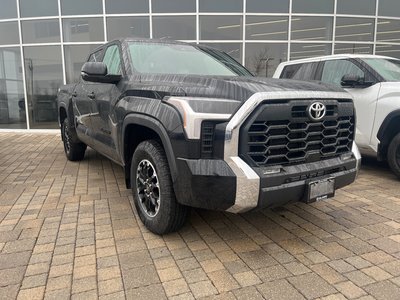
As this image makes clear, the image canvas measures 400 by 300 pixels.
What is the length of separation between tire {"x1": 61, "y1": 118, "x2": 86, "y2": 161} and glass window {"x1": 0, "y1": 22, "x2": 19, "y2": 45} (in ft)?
19.8

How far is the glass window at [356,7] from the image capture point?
36.2 ft

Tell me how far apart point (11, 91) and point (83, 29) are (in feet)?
10.2

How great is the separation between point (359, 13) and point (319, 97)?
389 inches

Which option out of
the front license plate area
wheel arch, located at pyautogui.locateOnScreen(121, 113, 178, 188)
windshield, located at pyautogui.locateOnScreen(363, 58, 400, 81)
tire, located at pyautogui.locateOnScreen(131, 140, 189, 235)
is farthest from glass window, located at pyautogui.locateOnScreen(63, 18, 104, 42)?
the front license plate area

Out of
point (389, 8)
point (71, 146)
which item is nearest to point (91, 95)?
point (71, 146)

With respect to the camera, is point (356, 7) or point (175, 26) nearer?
point (175, 26)

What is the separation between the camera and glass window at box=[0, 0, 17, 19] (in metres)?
10.9

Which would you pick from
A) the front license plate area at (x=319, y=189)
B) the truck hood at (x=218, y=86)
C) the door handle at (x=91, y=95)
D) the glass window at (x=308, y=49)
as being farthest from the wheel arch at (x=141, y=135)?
the glass window at (x=308, y=49)

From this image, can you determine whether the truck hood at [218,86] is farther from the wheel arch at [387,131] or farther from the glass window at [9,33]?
the glass window at [9,33]

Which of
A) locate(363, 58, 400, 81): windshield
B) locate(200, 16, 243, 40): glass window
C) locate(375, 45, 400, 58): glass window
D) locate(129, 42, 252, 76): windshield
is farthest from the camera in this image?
locate(375, 45, 400, 58): glass window

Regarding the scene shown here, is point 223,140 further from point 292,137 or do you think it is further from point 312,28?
point 312,28

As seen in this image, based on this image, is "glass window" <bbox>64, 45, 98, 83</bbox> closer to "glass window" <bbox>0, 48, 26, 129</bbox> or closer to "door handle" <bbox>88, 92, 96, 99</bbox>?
"glass window" <bbox>0, 48, 26, 129</bbox>

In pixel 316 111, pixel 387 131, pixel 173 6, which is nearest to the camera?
pixel 316 111

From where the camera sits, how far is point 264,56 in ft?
35.8
